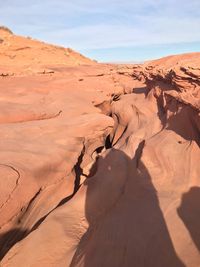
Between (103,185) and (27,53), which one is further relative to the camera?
(27,53)

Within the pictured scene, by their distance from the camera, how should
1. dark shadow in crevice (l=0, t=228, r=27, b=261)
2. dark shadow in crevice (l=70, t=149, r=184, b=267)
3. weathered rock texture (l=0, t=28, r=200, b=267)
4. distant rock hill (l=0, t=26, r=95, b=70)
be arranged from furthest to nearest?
distant rock hill (l=0, t=26, r=95, b=70) < dark shadow in crevice (l=0, t=228, r=27, b=261) < weathered rock texture (l=0, t=28, r=200, b=267) < dark shadow in crevice (l=70, t=149, r=184, b=267)

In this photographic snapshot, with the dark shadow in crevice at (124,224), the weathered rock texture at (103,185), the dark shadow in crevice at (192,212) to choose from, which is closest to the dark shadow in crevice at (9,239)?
the weathered rock texture at (103,185)

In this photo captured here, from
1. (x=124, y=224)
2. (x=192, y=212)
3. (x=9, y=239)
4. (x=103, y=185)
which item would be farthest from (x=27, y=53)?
(x=192, y=212)

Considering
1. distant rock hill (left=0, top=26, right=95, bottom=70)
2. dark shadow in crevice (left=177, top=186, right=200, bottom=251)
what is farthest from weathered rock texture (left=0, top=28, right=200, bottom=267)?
distant rock hill (left=0, top=26, right=95, bottom=70)

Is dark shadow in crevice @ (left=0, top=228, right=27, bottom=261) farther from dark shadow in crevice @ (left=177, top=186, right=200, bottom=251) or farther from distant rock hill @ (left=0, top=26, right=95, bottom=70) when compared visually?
distant rock hill @ (left=0, top=26, right=95, bottom=70)

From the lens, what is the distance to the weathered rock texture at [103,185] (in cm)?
282

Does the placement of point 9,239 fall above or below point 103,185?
below

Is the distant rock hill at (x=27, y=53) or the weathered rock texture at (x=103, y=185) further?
the distant rock hill at (x=27, y=53)

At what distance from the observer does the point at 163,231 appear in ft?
9.55

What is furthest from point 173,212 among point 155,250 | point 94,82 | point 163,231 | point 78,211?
point 94,82

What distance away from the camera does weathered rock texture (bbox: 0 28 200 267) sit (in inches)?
111

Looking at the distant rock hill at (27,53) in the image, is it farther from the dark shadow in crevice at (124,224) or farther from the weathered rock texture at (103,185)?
the dark shadow in crevice at (124,224)

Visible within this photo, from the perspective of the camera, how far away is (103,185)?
3.92m

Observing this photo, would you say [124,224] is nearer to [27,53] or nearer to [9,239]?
[9,239]
